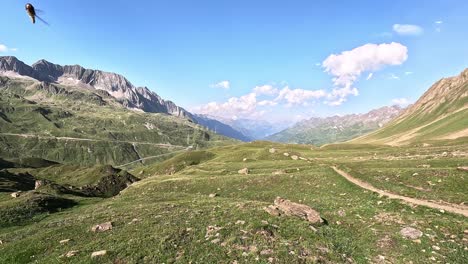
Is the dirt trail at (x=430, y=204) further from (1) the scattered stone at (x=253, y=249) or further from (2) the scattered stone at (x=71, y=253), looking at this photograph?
(2) the scattered stone at (x=71, y=253)

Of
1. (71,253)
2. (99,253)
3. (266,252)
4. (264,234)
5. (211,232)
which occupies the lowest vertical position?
(71,253)

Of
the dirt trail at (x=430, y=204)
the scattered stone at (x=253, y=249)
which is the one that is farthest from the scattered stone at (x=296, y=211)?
the dirt trail at (x=430, y=204)

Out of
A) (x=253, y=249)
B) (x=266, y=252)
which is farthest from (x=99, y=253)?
(x=266, y=252)

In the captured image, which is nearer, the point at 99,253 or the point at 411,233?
the point at 99,253

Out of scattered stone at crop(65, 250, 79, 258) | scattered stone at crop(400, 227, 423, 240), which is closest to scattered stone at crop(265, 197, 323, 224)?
scattered stone at crop(400, 227, 423, 240)

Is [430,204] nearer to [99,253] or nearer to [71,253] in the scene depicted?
[99,253]

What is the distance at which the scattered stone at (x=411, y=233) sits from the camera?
23.7 metres

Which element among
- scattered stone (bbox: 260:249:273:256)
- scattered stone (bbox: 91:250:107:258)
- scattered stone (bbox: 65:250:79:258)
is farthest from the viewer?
scattered stone (bbox: 65:250:79:258)

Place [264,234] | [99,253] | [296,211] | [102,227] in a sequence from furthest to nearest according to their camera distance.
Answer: [102,227] < [296,211] < [264,234] < [99,253]

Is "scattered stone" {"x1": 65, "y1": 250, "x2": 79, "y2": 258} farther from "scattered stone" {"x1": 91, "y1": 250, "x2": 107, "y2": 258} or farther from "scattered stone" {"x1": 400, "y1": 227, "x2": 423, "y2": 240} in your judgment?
"scattered stone" {"x1": 400, "y1": 227, "x2": 423, "y2": 240}

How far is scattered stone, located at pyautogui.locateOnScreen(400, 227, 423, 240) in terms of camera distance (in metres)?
23.7

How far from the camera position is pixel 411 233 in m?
24.2

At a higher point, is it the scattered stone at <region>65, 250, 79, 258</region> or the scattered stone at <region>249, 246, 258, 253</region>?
the scattered stone at <region>249, 246, 258, 253</region>

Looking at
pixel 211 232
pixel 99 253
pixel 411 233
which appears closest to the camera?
pixel 99 253
